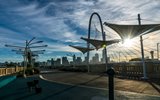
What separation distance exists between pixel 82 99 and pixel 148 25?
1639cm

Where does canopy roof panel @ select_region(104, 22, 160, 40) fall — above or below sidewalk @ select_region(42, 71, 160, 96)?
above

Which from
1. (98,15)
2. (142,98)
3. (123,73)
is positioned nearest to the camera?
(142,98)

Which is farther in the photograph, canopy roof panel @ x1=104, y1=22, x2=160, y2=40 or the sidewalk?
canopy roof panel @ x1=104, y1=22, x2=160, y2=40

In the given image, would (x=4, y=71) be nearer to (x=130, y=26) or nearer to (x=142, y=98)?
(x=130, y=26)

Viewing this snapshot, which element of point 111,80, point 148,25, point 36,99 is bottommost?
point 36,99

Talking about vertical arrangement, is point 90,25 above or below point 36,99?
above

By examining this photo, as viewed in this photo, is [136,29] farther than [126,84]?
Yes

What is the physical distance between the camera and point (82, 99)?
1295 centimetres

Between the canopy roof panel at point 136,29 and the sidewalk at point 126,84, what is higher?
the canopy roof panel at point 136,29

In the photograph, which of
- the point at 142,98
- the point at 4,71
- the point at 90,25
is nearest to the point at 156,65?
the point at 142,98

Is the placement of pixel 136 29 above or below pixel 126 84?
above

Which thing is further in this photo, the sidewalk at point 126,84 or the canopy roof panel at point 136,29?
the canopy roof panel at point 136,29

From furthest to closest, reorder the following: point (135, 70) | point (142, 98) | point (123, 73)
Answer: point (123, 73)
point (135, 70)
point (142, 98)

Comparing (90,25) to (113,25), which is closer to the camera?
(113,25)
